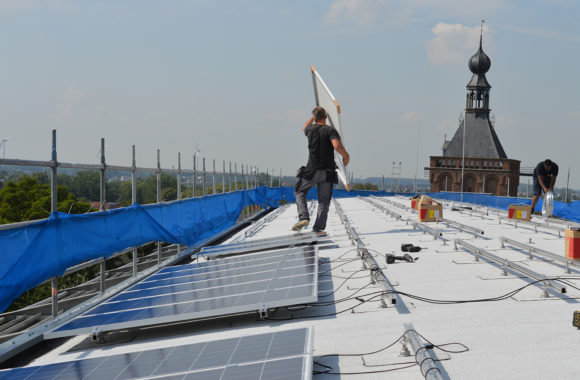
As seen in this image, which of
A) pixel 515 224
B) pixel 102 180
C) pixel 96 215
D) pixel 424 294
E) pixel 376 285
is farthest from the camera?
pixel 515 224

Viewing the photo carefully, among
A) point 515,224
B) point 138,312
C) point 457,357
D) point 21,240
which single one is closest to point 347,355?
point 457,357

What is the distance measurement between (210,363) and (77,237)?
4659mm

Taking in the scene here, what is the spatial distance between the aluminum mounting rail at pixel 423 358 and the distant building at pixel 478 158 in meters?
101

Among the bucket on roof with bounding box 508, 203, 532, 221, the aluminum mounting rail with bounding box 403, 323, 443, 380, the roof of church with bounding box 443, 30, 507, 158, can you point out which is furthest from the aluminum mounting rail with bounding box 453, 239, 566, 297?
the roof of church with bounding box 443, 30, 507, 158

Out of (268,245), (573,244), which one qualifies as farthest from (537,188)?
(268,245)

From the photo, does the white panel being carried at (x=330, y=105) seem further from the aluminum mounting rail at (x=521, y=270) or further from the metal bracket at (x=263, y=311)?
the metal bracket at (x=263, y=311)

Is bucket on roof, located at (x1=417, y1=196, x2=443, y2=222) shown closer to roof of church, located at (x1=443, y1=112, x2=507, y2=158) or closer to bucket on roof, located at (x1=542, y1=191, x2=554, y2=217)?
bucket on roof, located at (x1=542, y1=191, x2=554, y2=217)

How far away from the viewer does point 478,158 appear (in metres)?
104

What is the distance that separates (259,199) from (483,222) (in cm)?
1842

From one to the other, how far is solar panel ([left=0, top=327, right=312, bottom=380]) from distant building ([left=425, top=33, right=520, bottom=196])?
332ft

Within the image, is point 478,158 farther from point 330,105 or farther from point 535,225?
point 330,105

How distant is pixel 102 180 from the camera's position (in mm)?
10016

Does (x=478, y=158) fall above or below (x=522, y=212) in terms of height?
above

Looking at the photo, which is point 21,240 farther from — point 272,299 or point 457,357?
point 457,357
